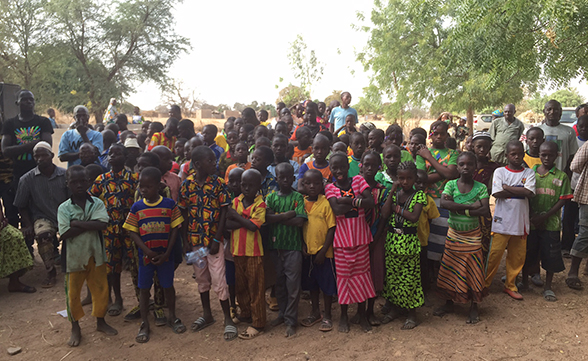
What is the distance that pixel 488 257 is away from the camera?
14.4ft

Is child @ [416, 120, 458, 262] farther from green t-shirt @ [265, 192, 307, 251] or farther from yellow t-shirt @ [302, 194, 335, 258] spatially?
green t-shirt @ [265, 192, 307, 251]

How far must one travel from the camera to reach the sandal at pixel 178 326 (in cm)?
390

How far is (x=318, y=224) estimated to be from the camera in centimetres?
377

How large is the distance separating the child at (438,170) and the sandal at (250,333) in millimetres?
1989

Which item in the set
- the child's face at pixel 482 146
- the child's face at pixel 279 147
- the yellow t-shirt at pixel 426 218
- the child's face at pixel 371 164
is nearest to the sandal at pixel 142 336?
the child's face at pixel 279 147

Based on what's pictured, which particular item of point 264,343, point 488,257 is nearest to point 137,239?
point 264,343

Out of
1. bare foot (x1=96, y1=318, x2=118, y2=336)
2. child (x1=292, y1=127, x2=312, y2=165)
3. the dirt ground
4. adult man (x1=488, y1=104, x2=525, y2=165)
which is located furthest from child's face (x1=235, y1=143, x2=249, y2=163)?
adult man (x1=488, y1=104, x2=525, y2=165)

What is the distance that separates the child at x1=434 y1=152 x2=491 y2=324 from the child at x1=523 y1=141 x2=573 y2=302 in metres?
0.93

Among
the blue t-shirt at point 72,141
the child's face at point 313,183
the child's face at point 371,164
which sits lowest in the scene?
the child's face at point 313,183

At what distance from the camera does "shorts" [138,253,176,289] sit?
3822 mm

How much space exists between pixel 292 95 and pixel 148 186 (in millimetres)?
23319

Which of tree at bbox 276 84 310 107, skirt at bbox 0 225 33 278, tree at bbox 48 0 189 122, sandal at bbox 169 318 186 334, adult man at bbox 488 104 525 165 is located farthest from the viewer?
tree at bbox 276 84 310 107

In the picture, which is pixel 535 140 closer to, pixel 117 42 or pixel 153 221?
pixel 153 221

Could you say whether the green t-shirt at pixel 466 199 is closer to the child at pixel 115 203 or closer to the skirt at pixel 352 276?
the skirt at pixel 352 276
